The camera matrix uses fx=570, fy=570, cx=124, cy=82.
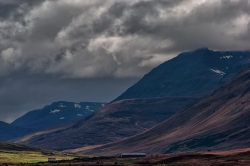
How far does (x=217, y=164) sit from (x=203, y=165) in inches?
196

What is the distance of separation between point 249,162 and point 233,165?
7283mm

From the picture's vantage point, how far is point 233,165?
7441 inches

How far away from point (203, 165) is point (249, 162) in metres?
16.1

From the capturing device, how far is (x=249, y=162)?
7594 inches

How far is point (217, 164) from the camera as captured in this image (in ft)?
647

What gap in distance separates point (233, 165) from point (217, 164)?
9088 mm

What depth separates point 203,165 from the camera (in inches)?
7835

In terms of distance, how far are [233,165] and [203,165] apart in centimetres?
1325
